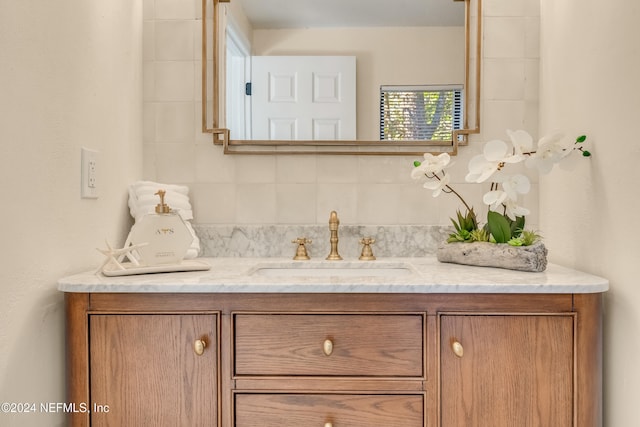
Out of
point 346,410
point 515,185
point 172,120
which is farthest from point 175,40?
point 346,410

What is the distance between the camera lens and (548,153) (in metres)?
1.34

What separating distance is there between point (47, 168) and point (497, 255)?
111 cm

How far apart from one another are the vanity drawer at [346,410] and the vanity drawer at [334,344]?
0.05 meters

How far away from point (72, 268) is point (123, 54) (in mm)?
679

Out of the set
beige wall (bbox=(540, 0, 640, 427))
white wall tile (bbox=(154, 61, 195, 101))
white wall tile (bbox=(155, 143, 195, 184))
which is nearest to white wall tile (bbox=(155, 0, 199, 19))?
white wall tile (bbox=(154, 61, 195, 101))

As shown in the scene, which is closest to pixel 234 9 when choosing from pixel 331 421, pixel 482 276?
pixel 482 276

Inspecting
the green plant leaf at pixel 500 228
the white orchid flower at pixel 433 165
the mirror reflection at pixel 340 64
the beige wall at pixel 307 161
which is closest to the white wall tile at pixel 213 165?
the beige wall at pixel 307 161

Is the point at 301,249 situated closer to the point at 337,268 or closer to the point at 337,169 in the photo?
the point at 337,268

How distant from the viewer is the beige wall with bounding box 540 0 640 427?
3.69 ft

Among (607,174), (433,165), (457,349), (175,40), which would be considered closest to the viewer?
(457,349)

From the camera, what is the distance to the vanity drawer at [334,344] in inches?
44.6

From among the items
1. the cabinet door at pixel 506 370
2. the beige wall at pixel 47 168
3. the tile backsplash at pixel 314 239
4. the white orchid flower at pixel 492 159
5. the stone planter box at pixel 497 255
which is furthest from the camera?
the tile backsplash at pixel 314 239

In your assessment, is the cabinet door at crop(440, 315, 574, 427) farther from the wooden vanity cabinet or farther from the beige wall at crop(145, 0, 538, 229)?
the beige wall at crop(145, 0, 538, 229)

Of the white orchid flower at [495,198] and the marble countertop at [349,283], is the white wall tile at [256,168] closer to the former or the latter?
the marble countertop at [349,283]
